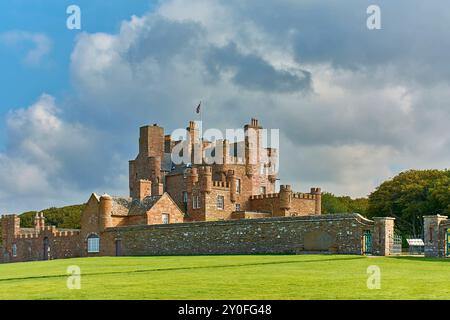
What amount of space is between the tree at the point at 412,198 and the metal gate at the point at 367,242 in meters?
33.3

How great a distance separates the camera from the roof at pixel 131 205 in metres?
63.9

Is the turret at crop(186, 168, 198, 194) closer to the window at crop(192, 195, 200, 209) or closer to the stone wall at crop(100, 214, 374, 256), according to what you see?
the window at crop(192, 195, 200, 209)

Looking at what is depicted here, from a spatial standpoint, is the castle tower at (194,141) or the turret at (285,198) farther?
the castle tower at (194,141)

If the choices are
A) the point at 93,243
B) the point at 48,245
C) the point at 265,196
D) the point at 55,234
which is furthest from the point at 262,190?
the point at 48,245

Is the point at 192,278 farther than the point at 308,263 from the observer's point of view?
No

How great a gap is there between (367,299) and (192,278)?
7928mm

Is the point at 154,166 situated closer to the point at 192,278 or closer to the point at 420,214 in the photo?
the point at 420,214

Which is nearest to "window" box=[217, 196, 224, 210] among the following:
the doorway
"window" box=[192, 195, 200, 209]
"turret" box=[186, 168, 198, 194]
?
"window" box=[192, 195, 200, 209]

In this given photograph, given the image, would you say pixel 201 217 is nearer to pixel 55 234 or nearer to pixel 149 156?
pixel 149 156

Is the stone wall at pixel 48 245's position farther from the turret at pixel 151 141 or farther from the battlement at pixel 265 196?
the battlement at pixel 265 196

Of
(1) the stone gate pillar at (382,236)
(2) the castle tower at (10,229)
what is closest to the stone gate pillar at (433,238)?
(1) the stone gate pillar at (382,236)

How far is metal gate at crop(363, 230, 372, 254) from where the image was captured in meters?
39.7

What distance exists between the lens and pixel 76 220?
11094 centimetres
